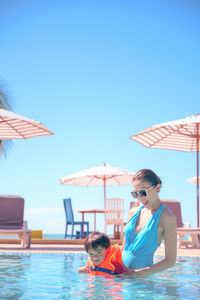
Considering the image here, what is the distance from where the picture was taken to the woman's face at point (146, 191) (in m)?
3.42

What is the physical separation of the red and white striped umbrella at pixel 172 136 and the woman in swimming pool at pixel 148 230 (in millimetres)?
8183

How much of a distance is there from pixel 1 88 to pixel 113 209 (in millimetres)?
12781

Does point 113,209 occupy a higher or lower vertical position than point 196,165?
lower

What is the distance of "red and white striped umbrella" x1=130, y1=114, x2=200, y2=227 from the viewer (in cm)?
1227

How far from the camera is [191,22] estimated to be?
77.2ft

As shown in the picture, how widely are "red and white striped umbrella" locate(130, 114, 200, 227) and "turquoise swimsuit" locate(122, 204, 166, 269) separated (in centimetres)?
817

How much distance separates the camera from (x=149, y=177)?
3445 millimetres

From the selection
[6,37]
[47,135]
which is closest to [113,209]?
[47,135]

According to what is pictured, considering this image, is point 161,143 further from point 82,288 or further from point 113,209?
point 82,288

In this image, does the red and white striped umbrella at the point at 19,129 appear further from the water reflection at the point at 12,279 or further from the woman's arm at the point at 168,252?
the woman's arm at the point at 168,252

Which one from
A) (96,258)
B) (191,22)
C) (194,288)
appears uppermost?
(191,22)

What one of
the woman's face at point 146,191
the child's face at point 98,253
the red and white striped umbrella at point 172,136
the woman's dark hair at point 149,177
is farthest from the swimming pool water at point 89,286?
the red and white striped umbrella at point 172,136

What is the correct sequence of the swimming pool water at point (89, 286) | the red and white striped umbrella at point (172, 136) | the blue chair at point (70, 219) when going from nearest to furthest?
1. the swimming pool water at point (89, 286)
2. the red and white striped umbrella at point (172, 136)
3. the blue chair at point (70, 219)

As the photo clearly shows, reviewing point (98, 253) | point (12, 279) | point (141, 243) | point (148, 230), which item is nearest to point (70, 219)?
point (12, 279)
